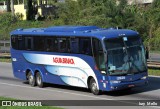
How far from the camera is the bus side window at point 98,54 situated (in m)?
19.5

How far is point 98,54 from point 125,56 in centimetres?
110

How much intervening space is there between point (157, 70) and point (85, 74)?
26.4 ft

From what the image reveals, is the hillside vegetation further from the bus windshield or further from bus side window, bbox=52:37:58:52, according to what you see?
the bus windshield

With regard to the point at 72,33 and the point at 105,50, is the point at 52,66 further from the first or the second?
the point at 105,50

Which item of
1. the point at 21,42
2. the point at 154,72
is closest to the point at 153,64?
the point at 154,72

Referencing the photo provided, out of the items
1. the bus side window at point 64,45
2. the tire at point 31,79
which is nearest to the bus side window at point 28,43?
the tire at point 31,79

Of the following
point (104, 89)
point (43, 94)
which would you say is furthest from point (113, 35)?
point (43, 94)

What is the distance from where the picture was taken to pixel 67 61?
2177cm

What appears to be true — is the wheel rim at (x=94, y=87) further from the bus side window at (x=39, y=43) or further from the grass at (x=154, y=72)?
the grass at (x=154, y=72)

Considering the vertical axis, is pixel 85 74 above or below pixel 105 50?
below

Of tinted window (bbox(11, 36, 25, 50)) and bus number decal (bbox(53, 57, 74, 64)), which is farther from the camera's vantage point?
tinted window (bbox(11, 36, 25, 50))

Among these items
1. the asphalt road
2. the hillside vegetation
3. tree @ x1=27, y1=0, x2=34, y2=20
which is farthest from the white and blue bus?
A: tree @ x1=27, y1=0, x2=34, y2=20

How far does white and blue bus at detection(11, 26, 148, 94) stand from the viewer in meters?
19.4

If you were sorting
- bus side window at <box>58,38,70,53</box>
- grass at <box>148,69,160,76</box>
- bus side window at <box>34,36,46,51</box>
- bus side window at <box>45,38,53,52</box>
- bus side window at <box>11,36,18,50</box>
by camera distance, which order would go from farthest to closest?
grass at <box>148,69,160,76</box> → bus side window at <box>11,36,18,50</box> → bus side window at <box>34,36,46,51</box> → bus side window at <box>45,38,53,52</box> → bus side window at <box>58,38,70,53</box>
